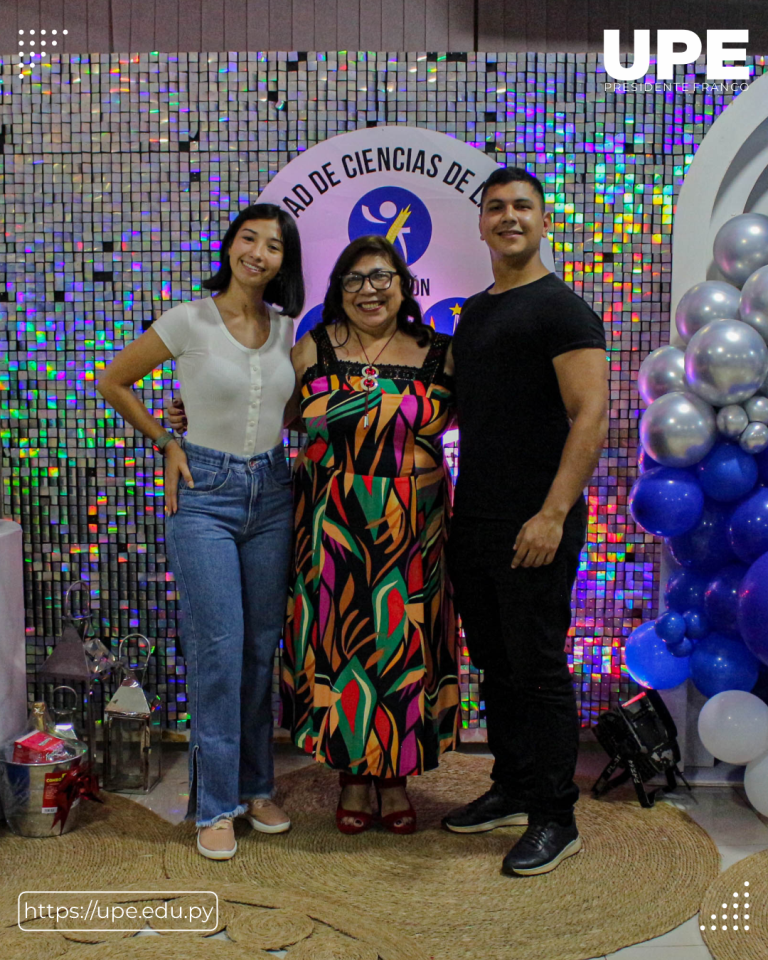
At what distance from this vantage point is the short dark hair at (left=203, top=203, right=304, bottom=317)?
2.36 meters

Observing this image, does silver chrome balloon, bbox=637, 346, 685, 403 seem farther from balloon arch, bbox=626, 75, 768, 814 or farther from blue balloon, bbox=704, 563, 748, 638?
blue balloon, bbox=704, 563, 748, 638

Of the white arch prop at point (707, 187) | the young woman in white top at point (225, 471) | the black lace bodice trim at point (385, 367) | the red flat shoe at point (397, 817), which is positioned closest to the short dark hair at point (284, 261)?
the young woman in white top at point (225, 471)

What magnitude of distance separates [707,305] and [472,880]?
164cm

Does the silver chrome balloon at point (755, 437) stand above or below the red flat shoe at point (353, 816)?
above

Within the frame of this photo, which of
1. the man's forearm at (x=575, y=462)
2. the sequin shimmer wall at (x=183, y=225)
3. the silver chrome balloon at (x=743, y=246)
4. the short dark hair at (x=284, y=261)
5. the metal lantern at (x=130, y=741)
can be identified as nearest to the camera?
the man's forearm at (x=575, y=462)

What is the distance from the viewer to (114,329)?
3.02 meters

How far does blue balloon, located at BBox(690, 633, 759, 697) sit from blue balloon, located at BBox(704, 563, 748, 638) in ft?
0.10

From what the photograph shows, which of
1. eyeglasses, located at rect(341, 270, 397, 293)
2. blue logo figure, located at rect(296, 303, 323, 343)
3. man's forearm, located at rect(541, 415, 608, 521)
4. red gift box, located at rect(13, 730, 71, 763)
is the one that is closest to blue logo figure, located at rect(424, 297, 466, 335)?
blue logo figure, located at rect(296, 303, 323, 343)

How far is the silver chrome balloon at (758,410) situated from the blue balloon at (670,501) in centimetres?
23

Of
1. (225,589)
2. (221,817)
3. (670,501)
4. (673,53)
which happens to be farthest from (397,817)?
(673,53)

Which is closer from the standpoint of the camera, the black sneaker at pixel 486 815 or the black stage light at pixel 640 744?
the black sneaker at pixel 486 815

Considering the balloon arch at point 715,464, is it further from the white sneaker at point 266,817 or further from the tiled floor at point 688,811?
the white sneaker at point 266,817

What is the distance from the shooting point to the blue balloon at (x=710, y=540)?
2.57 meters

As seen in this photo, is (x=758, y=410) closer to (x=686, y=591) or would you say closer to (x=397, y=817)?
(x=686, y=591)
